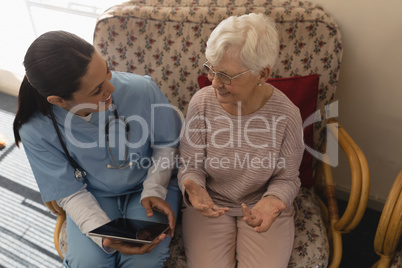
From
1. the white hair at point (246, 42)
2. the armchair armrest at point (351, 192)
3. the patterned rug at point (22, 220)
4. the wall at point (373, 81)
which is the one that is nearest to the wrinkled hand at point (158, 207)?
the white hair at point (246, 42)

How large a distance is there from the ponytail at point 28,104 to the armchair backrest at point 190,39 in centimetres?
52

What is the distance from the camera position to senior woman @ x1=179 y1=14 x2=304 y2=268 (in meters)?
1.32

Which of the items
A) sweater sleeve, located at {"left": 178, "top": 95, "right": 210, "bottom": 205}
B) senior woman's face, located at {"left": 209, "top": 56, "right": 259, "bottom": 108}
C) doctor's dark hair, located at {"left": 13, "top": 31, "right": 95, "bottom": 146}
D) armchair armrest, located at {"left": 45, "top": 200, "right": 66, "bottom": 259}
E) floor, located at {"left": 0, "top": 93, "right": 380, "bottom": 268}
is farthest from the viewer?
floor, located at {"left": 0, "top": 93, "right": 380, "bottom": 268}

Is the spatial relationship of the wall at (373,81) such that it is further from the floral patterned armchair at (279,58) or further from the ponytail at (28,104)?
the ponytail at (28,104)

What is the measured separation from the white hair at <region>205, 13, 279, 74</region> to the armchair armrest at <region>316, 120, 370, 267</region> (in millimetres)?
582

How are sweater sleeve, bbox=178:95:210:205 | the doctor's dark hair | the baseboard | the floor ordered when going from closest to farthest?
the doctor's dark hair
sweater sleeve, bbox=178:95:210:205
the floor
the baseboard

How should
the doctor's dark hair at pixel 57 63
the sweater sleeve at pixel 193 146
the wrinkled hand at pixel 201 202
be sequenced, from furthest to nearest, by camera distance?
the sweater sleeve at pixel 193 146
the wrinkled hand at pixel 201 202
the doctor's dark hair at pixel 57 63

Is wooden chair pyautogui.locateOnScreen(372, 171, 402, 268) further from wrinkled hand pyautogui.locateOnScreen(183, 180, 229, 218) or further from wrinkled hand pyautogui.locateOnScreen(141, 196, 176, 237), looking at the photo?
wrinkled hand pyautogui.locateOnScreen(141, 196, 176, 237)

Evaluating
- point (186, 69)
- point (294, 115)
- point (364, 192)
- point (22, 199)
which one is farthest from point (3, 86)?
point (364, 192)

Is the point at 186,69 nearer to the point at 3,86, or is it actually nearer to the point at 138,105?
the point at 138,105

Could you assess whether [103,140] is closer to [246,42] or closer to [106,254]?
[106,254]

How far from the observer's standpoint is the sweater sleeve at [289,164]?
1347 millimetres

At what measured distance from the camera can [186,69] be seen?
164 centimetres

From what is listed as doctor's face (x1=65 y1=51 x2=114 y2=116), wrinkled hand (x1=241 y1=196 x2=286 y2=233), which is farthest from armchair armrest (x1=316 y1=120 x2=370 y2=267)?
doctor's face (x1=65 y1=51 x2=114 y2=116)
